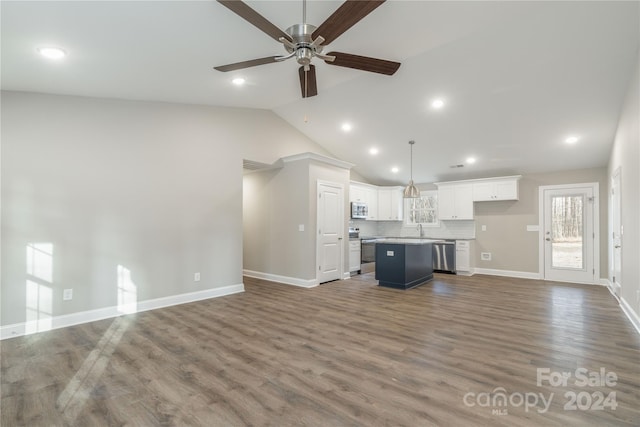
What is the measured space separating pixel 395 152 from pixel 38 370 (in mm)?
6669

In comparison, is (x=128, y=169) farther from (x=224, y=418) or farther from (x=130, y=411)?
(x=224, y=418)

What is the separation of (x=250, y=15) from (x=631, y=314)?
5.30 meters

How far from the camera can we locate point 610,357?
282 centimetres

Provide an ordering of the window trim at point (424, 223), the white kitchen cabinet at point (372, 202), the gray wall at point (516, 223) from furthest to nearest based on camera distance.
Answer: the white kitchen cabinet at point (372, 202) → the window trim at point (424, 223) → the gray wall at point (516, 223)

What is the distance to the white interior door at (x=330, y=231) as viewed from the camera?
20.0 ft

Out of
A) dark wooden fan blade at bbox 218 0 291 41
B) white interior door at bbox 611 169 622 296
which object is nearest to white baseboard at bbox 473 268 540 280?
white interior door at bbox 611 169 622 296

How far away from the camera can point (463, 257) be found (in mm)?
7531

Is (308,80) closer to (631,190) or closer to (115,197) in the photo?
(115,197)

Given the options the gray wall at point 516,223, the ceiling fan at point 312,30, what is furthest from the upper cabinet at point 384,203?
the ceiling fan at point 312,30

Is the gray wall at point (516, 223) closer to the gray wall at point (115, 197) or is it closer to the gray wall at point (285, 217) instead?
the gray wall at point (285, 217)

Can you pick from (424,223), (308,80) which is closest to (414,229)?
(424,223)

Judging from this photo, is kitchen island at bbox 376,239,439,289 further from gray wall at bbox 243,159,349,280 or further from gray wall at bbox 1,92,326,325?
gray wall at bbox 1,92,326,325

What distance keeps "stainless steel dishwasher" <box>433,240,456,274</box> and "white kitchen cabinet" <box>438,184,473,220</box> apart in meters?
0.75

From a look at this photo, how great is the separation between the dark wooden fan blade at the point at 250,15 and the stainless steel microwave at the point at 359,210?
19.2 ft
